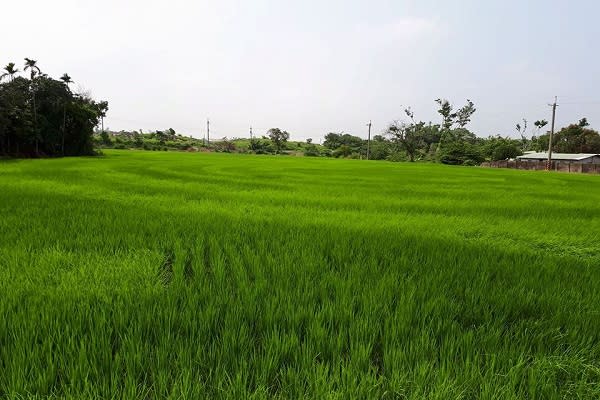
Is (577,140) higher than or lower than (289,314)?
higher

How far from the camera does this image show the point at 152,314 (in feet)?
7.33

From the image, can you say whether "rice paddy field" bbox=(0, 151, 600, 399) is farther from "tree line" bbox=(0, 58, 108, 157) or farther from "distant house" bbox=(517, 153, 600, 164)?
"distant house" bbox=(517, 153, 600, 164)

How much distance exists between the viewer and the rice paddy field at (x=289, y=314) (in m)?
1.65

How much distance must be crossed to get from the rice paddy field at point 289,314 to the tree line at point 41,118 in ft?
97.0

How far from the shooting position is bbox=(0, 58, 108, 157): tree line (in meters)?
27.3

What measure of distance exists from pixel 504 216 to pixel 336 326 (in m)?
6.71

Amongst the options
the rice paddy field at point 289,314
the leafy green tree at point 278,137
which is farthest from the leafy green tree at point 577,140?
the rice paddy field at point 289,314

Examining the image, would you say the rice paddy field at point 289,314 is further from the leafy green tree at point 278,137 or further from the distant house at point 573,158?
the leafy green tree at point 278,137

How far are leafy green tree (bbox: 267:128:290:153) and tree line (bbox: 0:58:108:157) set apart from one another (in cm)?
5211

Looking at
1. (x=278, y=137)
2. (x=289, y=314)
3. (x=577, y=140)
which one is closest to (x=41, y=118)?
(x=289, y=314)

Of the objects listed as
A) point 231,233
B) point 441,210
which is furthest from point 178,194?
point 441,210

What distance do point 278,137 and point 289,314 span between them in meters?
87.7

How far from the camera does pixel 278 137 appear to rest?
88.2m

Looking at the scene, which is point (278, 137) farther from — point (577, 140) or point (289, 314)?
point (289, 314)
